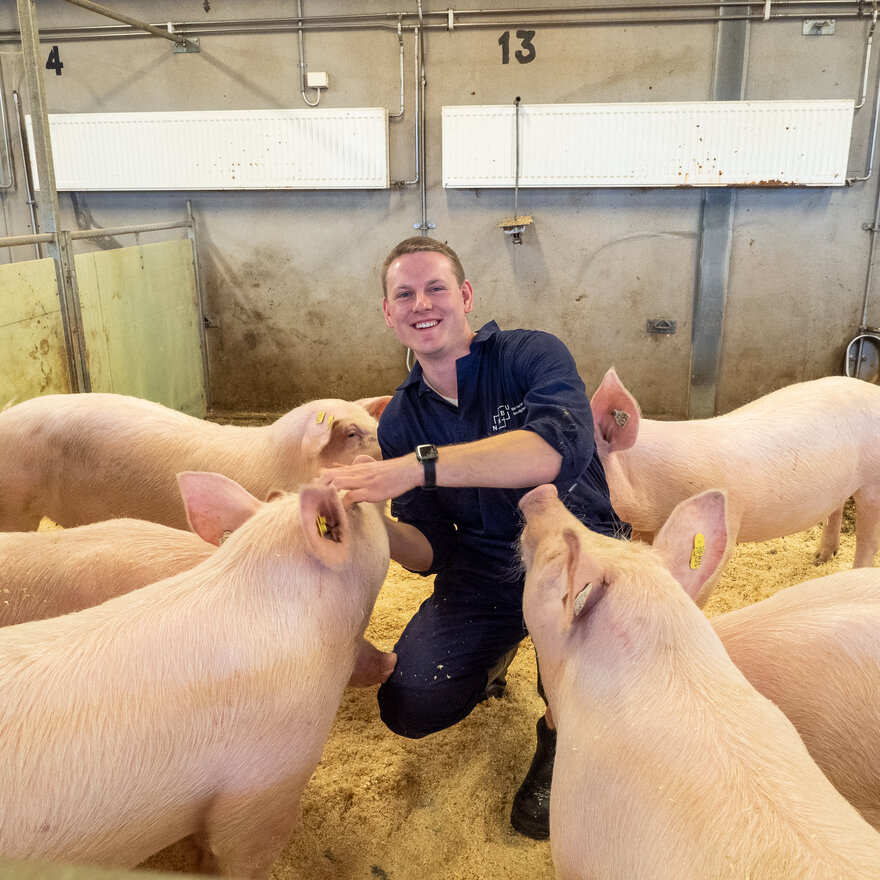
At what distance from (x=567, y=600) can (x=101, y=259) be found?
5019 millimetres

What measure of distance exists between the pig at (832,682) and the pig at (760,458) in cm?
111

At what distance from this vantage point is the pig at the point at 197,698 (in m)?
1.60

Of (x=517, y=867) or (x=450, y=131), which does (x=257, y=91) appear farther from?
(x=517, y=867)

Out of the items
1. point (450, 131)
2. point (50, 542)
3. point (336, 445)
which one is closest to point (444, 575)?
point (336, 445)

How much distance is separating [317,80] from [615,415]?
544cm

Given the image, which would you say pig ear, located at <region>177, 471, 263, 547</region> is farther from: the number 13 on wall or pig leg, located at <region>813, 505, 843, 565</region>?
the number 13 on wall

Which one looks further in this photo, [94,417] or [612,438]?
[94,417]

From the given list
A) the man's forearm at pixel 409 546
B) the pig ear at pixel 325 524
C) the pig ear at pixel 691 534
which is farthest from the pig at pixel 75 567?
the pig ear at pixel 691 534

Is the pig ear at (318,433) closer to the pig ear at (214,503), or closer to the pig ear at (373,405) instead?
the pig ear at (373,405)

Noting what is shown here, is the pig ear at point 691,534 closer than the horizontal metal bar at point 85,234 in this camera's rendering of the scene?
Yes

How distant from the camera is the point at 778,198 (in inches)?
275

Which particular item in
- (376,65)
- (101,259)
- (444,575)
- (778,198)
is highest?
(376,65)

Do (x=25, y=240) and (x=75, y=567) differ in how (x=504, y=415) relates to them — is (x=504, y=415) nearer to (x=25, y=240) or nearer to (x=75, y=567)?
(x=75, y=567)

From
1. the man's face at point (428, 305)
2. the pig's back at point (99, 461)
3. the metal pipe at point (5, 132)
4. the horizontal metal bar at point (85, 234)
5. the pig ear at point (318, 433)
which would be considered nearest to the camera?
the man's face at point (428, 305)
